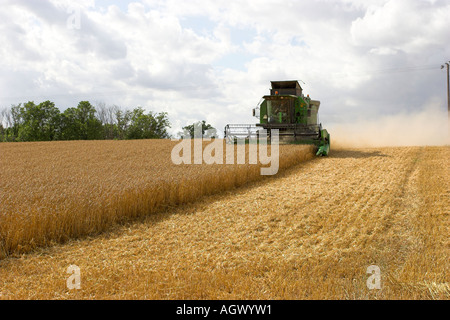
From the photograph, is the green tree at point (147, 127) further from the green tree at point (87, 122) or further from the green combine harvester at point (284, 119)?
the green combine harvester at point (284, 119)

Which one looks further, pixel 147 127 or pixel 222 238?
pixel 147 127

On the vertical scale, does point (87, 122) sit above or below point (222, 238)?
above

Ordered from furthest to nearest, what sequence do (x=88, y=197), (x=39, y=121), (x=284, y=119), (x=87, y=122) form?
(x=87, y=122)
(x=39, y=121)
(x=284, y=119)
(x=88, y=197)

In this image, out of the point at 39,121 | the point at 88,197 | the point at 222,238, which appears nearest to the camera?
the point at 222,238

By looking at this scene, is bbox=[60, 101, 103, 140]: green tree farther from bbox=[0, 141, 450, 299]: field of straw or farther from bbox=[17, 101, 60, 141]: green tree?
bbox=[0, 141, 450, 299]: field of straw

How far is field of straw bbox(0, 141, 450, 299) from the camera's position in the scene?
4.16 m

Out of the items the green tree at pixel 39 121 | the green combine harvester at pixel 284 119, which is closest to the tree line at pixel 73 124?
the green tree at pixel 39 121

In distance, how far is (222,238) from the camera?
6.02m

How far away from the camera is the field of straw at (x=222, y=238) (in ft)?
13.7

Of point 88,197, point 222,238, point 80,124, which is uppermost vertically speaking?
point 80,124

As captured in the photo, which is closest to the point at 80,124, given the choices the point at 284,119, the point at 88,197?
the point at 284,119

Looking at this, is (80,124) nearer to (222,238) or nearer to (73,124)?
(73,124)
